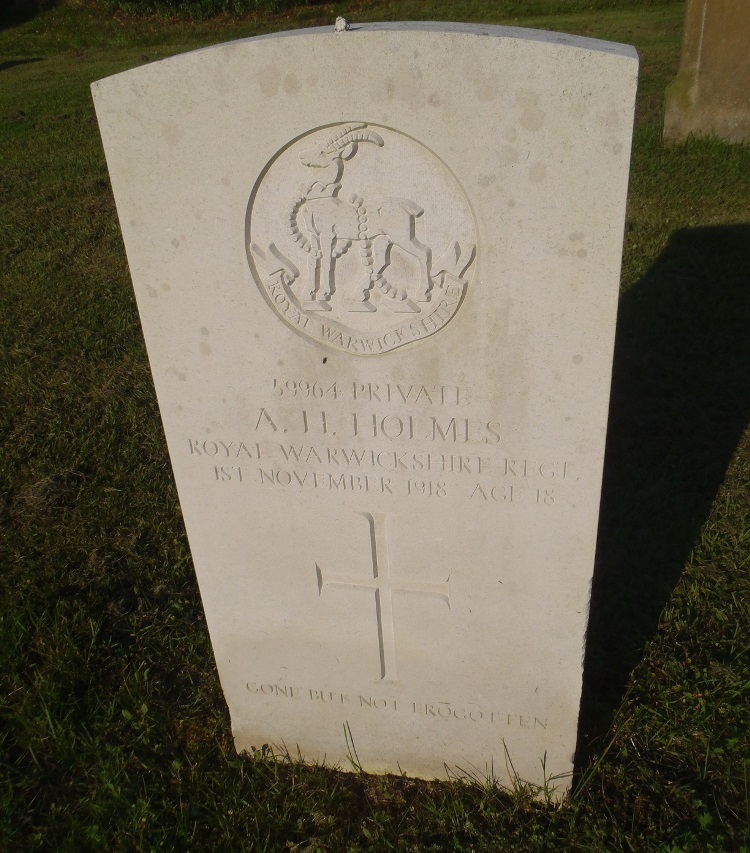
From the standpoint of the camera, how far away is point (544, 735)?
→ 241 cm

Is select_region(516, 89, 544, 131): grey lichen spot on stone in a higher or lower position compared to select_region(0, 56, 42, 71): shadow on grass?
higher

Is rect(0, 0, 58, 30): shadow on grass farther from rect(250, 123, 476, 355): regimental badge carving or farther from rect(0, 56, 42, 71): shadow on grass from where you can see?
rect(250, 123, 476, 355): regimental badge carving

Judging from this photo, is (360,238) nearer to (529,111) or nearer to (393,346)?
(393,346)

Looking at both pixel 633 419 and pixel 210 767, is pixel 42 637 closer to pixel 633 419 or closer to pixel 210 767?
pixel 210 767

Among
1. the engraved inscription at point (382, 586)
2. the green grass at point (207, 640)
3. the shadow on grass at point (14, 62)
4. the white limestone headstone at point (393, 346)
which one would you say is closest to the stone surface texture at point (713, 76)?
the green grass at point (207, 640)

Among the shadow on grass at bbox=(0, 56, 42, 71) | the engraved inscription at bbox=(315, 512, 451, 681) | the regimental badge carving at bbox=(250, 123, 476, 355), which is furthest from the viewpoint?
the shadow on grass at bbox=(0, 56, 42, 71)

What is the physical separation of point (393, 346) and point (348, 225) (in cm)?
29

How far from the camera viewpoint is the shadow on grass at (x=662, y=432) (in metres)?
2.96

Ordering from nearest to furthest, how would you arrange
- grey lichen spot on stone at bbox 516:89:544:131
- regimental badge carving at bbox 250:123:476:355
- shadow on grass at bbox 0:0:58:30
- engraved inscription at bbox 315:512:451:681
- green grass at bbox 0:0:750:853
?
1. grey lichen spot on stone at bbox 516:89:544:131
2. regimental badge carving at bbox 250:123:476:355
3. engraved inscription at bbox 315:512:451:681
4. green grass at bbox 0:0:750:853
5. shadow on grass at bbox 0:0:58:30

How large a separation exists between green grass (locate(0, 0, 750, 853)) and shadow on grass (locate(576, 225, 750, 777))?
0.01 meters

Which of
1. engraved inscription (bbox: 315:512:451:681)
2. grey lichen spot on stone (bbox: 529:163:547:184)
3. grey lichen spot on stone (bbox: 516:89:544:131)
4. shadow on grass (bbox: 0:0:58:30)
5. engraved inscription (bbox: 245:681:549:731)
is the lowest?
engraved inscription (bbox: 245:681:549:731)

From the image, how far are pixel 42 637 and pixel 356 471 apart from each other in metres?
1.62

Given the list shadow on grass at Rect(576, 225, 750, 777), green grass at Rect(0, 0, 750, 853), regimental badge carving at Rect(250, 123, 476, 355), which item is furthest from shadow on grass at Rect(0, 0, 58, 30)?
regimental badge carving at Rect(250, 123, 476, 355)

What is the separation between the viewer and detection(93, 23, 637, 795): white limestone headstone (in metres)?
1.55
